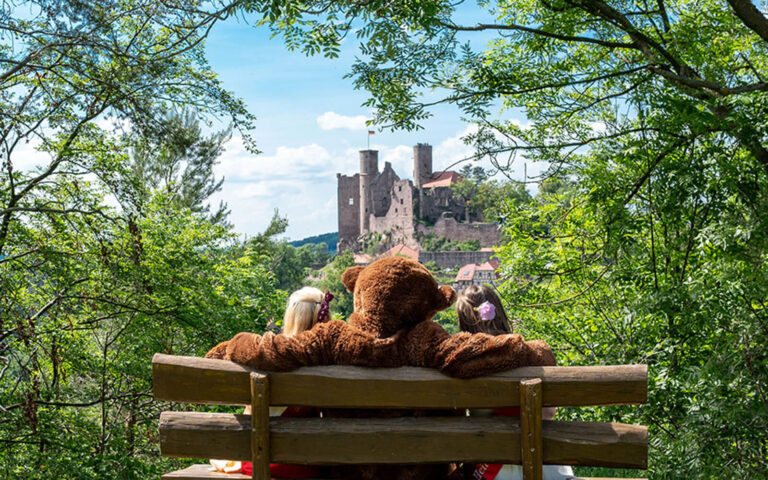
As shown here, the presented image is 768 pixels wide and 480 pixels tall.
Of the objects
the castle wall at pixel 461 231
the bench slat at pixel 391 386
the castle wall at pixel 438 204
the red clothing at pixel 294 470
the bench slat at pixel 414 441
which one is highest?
the castle wall at pixel 438 204

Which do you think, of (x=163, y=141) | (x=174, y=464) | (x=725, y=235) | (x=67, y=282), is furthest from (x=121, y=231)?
(x=725, y=235)

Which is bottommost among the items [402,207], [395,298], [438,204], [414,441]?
[414,441]

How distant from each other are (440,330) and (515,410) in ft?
1.43

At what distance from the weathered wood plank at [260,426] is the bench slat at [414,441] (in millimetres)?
29

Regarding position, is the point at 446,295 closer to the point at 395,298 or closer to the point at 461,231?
the point at 395,298

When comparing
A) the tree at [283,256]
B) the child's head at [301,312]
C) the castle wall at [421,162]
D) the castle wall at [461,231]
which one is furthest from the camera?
the castle wall at [421,162]

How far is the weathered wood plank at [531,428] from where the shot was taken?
2.11 meters

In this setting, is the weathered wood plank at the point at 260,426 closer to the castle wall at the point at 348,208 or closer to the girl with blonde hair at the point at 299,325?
the girl with blonde hair at the point at 299,325

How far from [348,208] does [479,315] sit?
73.2 meters

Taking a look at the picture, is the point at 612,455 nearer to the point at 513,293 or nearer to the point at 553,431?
the point at 553,431

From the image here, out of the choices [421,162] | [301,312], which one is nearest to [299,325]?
[301,312]

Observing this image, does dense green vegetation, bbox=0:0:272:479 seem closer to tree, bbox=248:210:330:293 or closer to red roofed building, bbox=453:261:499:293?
tree, bbox=248:210:330:293

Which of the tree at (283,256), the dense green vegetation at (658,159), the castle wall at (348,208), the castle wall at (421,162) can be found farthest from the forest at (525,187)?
the castle wall at (348,208)

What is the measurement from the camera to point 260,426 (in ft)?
7.16
